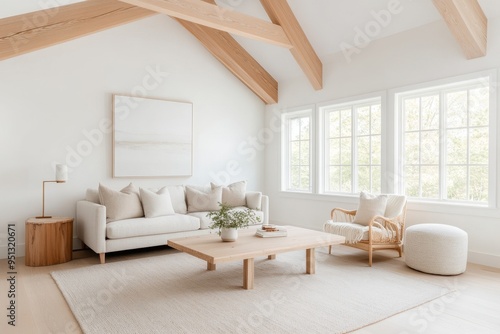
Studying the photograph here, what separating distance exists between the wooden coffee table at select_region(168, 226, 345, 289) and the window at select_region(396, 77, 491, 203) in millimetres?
1743

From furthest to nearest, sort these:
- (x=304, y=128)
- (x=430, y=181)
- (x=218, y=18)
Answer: (x=304, y=128) < (x=430, y=181) < (x=218, y=18)

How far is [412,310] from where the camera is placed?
280 centimetres

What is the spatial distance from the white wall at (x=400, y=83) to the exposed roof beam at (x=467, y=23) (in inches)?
4.0

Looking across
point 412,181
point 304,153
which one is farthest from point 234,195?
point 412,181

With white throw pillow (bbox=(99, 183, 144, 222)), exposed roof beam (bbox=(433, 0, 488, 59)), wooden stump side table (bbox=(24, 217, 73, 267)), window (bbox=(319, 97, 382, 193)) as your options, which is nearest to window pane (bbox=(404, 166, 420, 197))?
window (bbox=(319, 97, 382, 193))

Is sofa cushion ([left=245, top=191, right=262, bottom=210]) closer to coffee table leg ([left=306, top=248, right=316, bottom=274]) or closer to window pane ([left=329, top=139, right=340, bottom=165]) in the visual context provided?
window pane ([left=329, top=139, right=340, bottom=165])

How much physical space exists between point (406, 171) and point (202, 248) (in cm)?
314

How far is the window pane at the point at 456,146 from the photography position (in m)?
4.34

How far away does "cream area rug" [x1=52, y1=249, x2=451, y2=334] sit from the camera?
2.52 m

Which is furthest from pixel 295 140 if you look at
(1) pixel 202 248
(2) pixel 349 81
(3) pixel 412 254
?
(1) pixel 202 248

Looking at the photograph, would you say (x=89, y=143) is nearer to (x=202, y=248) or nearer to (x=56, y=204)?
(x=56, y=204)

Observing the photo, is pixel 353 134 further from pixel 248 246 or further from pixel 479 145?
pixel 248 246

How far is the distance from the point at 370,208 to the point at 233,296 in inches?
88.1

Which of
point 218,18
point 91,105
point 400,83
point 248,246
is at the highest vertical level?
point 218,18
